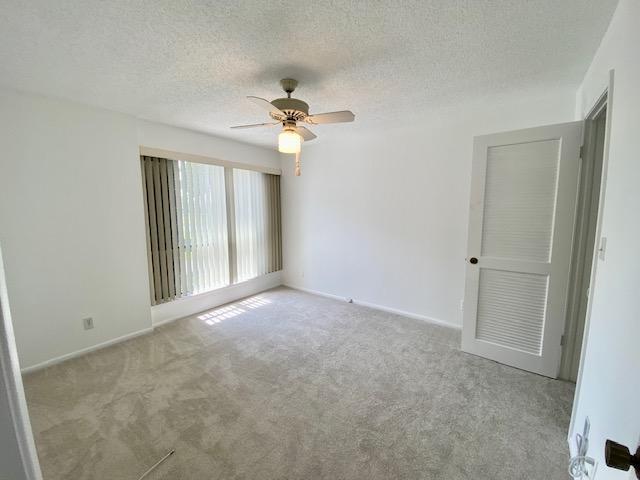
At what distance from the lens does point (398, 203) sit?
3.59 metres

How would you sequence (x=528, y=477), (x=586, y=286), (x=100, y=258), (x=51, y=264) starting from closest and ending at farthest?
(x=528, y=477), (x=586, y=286), (x=51, y=264), (x=100, y=258)

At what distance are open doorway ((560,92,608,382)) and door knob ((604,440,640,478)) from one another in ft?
6.30

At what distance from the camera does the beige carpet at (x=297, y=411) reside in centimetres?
159


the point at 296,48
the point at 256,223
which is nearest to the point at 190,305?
the point at 256,223

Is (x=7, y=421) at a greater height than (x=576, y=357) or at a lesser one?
greater

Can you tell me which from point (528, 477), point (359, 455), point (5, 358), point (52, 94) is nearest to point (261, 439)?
point (359, 455)

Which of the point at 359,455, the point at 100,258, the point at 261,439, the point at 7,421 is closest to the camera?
the point at 7,421

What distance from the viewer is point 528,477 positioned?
4.98 feet

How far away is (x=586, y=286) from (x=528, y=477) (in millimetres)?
1495

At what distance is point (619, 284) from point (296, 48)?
209 cm

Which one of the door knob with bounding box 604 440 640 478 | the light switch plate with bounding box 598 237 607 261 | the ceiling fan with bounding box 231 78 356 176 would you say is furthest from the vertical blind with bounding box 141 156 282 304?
the light switch plate with bounding box 598 237 607 261

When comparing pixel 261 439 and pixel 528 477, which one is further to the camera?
pixel 261 439

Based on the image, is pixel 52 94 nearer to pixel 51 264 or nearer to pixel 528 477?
pixel 51 264

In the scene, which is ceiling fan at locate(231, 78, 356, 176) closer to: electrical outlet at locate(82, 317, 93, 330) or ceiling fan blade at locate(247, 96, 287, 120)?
ceiling fan blade at locate(247, 96, 287, 120)
